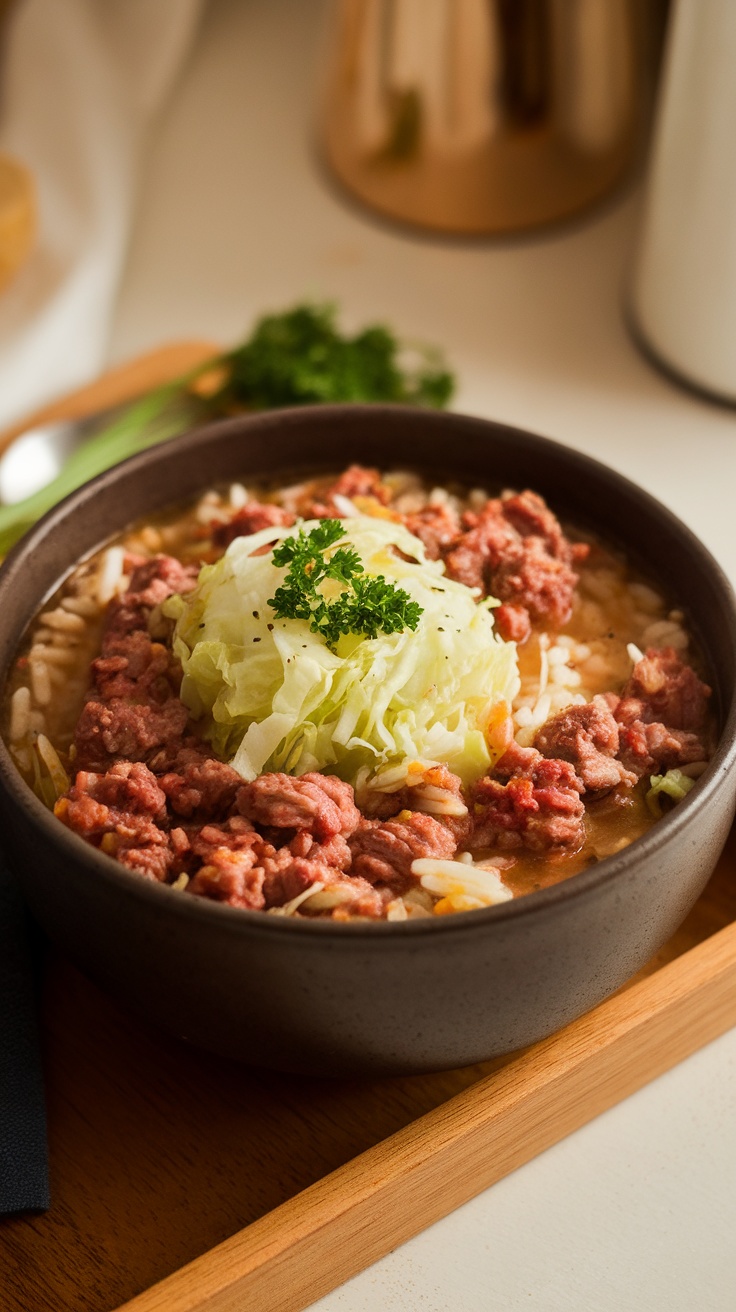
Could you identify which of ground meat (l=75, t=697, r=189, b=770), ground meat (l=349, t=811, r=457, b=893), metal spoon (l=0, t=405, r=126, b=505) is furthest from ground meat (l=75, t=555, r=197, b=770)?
metal spoon (l=0, t=405, r=126, b=505)

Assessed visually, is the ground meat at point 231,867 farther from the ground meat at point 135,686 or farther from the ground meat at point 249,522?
the ground meat at point 249,522

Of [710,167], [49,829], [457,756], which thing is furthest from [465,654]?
[710,167]

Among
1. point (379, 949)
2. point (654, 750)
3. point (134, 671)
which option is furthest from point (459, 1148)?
point (134, 671)

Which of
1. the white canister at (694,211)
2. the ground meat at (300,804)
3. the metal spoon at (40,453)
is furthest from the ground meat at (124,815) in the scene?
the white canister at (694,211)

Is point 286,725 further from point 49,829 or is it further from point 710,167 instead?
point 710,167

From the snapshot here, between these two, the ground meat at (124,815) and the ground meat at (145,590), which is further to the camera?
the ground meat at (145,590)

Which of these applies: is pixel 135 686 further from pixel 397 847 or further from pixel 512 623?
pixel 512 623
